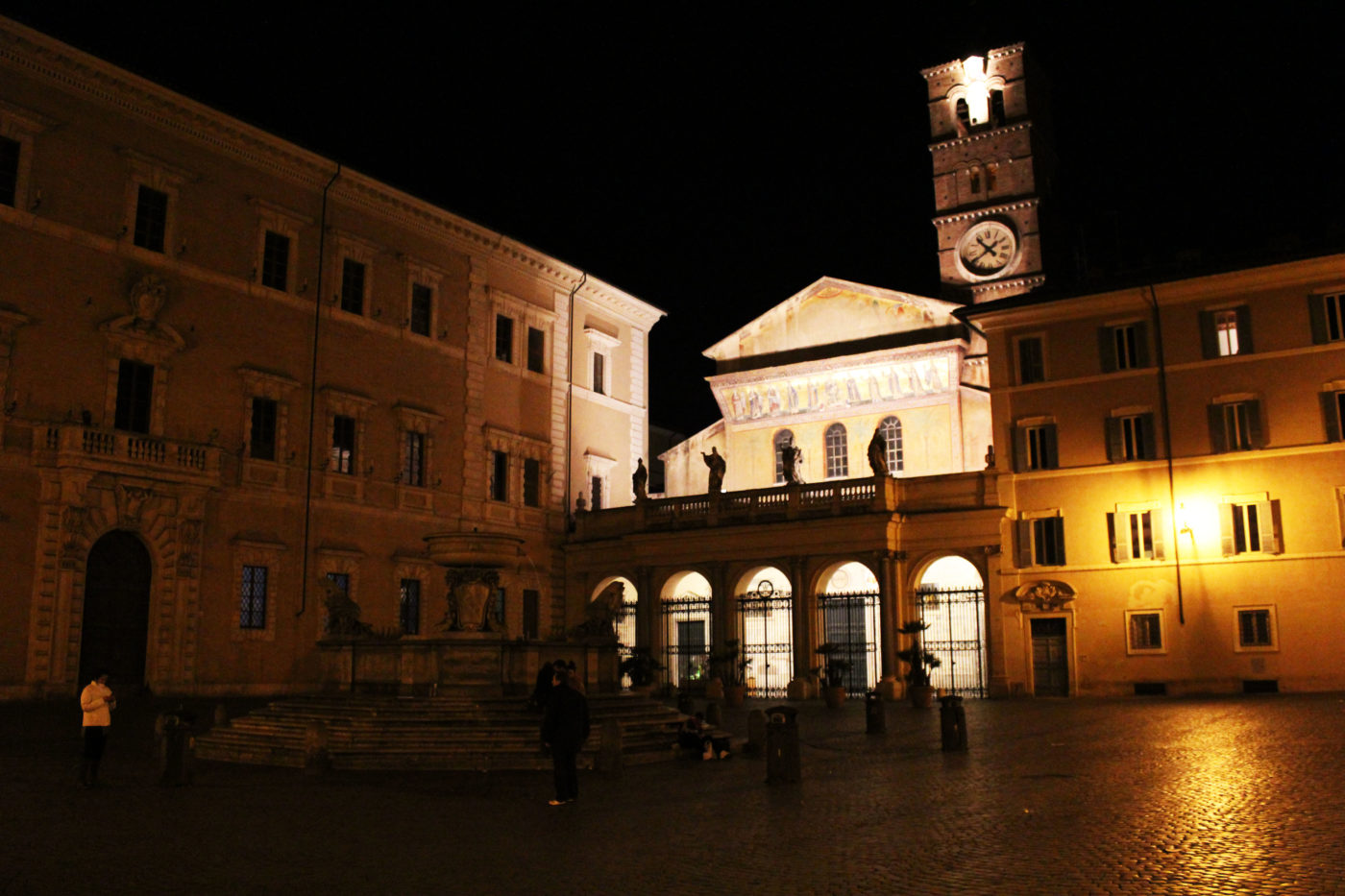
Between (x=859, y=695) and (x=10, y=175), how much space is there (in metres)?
27.8

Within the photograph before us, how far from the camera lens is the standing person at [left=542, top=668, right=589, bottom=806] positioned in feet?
42.8

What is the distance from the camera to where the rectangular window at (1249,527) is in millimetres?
31766

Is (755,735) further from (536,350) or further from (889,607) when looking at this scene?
(536,350)

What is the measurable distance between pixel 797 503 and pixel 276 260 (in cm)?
1711

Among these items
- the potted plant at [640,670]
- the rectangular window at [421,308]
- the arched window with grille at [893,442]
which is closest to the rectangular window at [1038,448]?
the arched window with grille at [893,442]

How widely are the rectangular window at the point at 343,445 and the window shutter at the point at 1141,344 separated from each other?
22.4m

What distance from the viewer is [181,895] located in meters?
8.52

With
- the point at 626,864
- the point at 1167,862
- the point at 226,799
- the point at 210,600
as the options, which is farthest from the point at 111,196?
the point at 1167,862

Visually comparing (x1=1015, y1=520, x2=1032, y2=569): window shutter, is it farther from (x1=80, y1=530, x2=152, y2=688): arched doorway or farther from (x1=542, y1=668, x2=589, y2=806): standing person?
(x1=542, y1=668, x2=589, y2=806): standing person

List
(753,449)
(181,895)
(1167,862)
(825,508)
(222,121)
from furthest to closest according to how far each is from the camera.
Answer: (753,449) → (825,508) → (222,121) → (1167,862) → (181,895)

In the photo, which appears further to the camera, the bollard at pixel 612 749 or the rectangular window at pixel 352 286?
the rectangular window at pixel 352 286

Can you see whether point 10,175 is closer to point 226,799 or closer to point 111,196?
point 111,196

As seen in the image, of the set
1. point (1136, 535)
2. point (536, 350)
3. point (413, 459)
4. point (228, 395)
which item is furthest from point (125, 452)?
point (1136, 535)

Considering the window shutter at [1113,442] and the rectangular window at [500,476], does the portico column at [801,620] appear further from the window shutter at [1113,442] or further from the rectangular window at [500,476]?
the rectangular window at [500,476]
